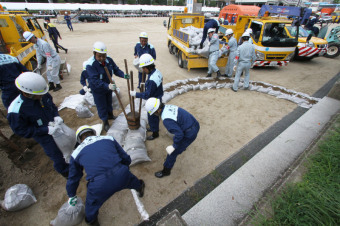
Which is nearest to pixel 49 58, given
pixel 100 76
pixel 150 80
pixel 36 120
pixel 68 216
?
pixel 100 76

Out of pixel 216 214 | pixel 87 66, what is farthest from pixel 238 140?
pixel 87 66

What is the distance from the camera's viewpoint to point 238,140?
3.39 m

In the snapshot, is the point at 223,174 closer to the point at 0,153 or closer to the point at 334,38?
the point at 0,153

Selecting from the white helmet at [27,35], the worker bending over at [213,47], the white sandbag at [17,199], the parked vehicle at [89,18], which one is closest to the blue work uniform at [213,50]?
the worker bending over at [213,47]

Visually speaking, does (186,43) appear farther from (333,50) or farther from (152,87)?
(333,50)

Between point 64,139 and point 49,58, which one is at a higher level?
point 49,58

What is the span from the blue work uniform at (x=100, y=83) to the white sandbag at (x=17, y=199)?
1.76 m

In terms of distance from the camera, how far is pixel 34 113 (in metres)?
2.08

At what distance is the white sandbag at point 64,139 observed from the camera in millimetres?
2295

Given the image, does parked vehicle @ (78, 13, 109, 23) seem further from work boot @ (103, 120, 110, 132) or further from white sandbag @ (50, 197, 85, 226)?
white sandbag @ (50, 197, 85, 226)

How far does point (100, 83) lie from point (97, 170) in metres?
1.99

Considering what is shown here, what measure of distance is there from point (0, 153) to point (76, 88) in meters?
2.78

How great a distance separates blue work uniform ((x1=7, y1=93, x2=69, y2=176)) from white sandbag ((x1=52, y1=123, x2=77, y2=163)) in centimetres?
6

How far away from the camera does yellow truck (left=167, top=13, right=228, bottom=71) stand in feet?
20.1
